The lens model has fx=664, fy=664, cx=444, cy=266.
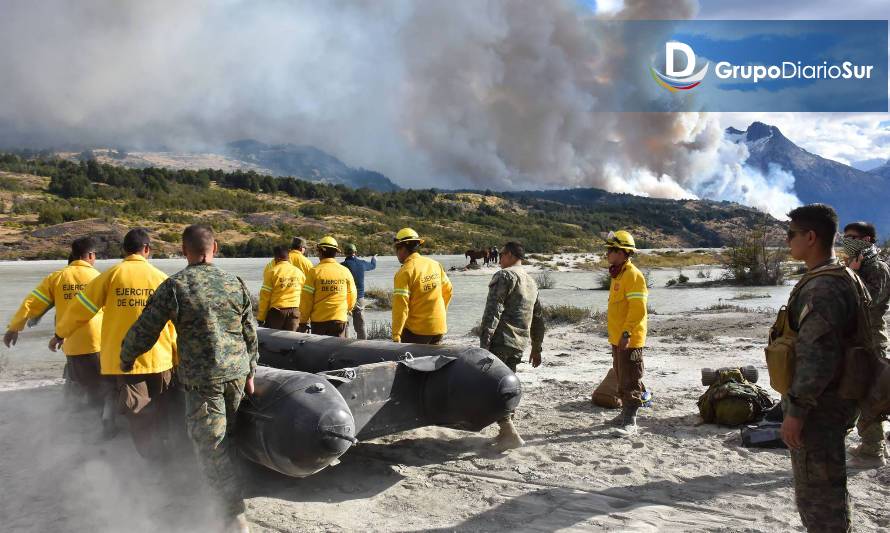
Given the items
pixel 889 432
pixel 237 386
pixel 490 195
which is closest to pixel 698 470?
pixel 889 432

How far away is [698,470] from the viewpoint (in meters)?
5.08

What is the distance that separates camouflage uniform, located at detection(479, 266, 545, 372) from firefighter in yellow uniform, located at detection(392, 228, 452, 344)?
0.51m

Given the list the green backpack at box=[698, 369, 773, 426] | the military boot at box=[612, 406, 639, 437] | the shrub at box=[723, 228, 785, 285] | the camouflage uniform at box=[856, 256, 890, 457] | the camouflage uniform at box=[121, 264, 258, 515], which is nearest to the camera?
the camouflage uniform at box=[121, 264, 258, 515]

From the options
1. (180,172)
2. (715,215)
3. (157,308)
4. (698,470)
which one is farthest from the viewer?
(715,215)

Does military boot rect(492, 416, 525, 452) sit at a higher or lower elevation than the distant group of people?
lower

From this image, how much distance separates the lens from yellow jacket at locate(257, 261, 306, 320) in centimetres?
804

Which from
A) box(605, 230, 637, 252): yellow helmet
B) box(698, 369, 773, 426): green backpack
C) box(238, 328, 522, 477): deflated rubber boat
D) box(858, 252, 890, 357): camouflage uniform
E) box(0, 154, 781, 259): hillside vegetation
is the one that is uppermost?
box(0, 154, 781, 259): hillside vegetation

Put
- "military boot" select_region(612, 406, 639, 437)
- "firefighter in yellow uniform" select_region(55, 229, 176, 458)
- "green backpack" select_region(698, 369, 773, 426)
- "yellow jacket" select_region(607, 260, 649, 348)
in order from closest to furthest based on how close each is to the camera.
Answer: "firefighter in yellow uniform" select_region(55, 229, 176, 458) < "yellow jacket" select_region(607, 260, 649, 348) < "military boot" select_region(612, 406, 639, 437) < "green backpack" select_region(698, 369, 773, 426)

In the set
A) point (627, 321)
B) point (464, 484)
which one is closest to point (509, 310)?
point (627, 321)

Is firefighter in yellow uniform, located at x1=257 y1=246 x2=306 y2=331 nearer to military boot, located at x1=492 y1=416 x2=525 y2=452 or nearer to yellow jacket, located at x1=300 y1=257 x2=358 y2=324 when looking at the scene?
yellow jacket, located at x1=300 y1=257 x2=358 y2=324

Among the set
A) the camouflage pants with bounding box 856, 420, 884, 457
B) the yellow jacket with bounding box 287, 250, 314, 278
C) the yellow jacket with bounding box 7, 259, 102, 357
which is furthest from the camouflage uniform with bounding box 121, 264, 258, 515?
the yellow jacket with bounding box 287, 250, 314, 278

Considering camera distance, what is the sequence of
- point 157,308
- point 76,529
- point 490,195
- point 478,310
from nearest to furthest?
point 157,308 < point 76,529 < point 478,310 < point 490,195

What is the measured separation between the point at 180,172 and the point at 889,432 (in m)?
81.7

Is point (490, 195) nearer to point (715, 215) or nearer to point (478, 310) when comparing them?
point (715, 215)
